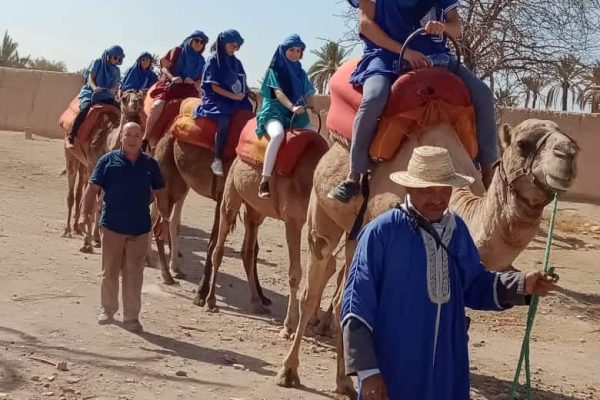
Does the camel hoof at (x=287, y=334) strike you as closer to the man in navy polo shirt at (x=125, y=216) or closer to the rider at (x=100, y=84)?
the man in navy polo shirt at (x=125, y=216)

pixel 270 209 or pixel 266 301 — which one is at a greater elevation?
pixel 270 209

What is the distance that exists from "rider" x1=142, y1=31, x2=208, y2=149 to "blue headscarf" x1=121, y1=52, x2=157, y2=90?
4.65 ft

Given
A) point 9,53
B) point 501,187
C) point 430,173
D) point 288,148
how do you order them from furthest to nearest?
point 9,53 → point 288,148 → point 501,187 → point 430,173

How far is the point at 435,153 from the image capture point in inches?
171

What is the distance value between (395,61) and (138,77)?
8.74 meters

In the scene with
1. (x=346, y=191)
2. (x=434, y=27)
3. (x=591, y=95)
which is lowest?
(x=346, y=191)

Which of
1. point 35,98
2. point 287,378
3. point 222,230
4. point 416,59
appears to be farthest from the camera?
point 35,98

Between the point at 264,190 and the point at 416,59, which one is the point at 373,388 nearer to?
the point at 416,59

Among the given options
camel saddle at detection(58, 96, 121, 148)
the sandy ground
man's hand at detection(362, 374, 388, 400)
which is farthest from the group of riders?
man's hand at detection(362, 374, 388, 400)

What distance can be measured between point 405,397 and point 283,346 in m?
4.72

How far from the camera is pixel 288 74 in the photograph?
393 inches

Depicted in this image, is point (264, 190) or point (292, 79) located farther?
point (292, 79)

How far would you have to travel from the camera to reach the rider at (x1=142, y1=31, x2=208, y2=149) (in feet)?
42.5

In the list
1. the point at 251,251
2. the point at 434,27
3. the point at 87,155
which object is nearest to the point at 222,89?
the point at 251,251
